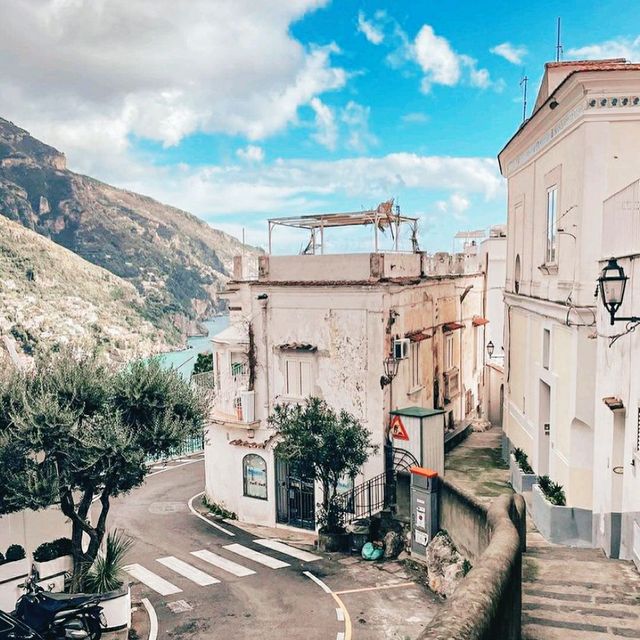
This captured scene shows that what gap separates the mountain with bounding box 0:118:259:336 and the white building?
121 m

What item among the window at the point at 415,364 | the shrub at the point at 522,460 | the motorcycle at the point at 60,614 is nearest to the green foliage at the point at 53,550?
the motorcycle at the point at 60,614

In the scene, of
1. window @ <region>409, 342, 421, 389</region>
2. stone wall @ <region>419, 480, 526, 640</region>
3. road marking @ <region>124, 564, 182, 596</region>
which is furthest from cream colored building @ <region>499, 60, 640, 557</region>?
road marking @ <region>124, 564, 182, 596</region>

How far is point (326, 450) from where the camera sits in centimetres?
1866

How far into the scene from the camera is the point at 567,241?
45.0 ft

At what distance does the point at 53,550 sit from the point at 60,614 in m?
2.39

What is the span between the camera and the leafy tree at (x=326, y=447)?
61.4ft

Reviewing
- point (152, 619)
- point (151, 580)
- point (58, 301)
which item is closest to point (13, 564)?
point (152, 619)

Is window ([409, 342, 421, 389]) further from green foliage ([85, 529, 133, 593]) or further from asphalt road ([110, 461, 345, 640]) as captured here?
green foliage ([85, 529, 133, 593])

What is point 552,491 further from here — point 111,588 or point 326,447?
point 111,588

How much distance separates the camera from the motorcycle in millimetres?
11805

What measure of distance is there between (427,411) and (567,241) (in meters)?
7.56

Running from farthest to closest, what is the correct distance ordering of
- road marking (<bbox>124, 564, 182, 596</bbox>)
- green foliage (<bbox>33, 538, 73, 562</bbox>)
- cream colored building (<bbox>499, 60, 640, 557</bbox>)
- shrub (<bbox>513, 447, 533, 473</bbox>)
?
shrub (<bbox>513, 447, 533, 473</bbox>), road marking (<bbox>124, 564, 182, 596</bbox>), green foliage (<bbox>33, 538, 73, 562</bbox>), cream colored building (<bbox>499, 60, 640, 557</bbox>)

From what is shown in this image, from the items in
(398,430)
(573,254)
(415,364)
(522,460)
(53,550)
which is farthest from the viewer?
(415,364)

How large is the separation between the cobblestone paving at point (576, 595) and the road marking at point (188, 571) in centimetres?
864
